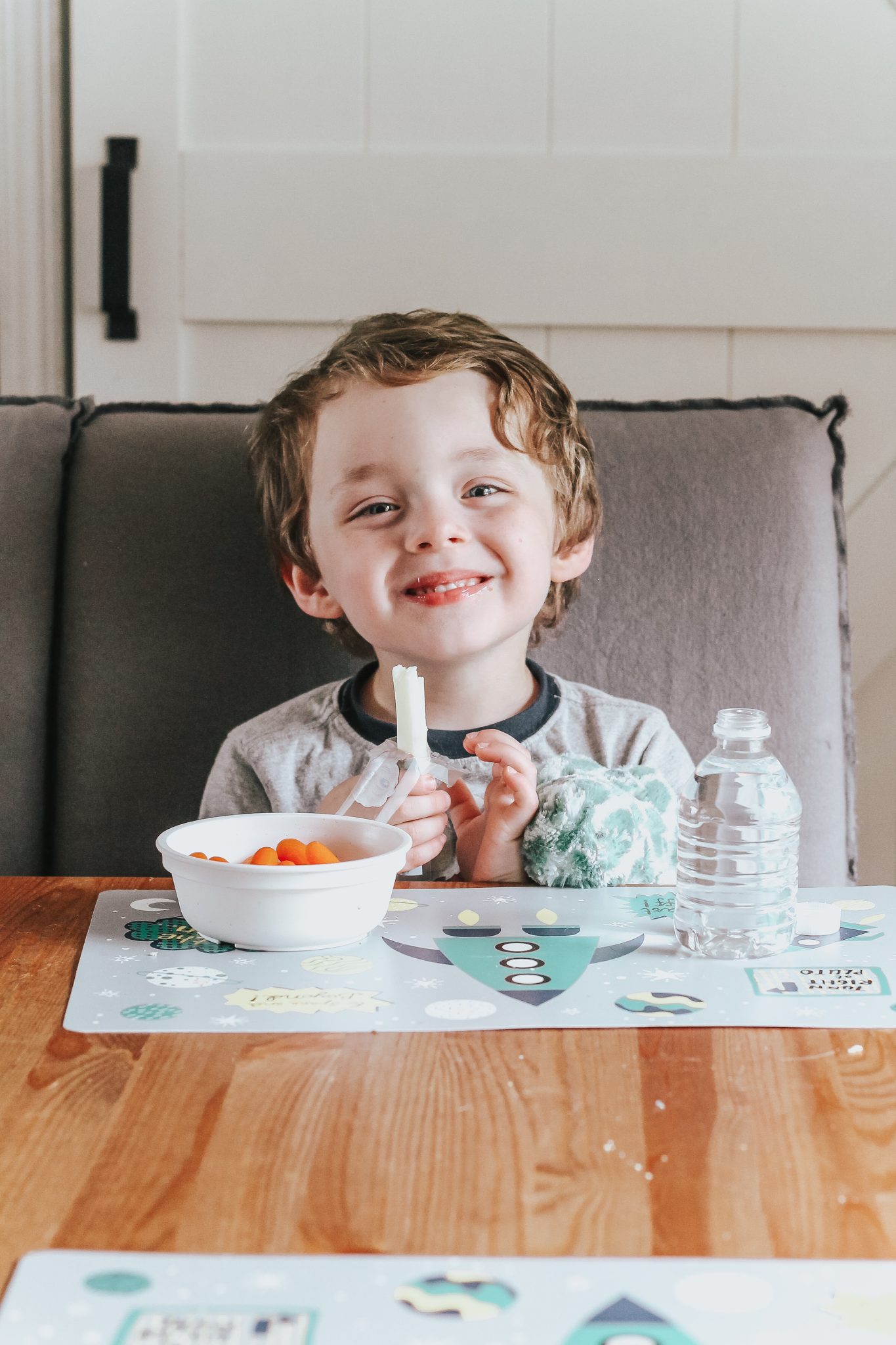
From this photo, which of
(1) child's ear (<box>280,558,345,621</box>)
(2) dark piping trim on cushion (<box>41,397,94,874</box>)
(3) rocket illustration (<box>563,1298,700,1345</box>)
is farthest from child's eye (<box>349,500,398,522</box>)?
(3) rocket illustration (<box>563,1298,700,1345</box>)

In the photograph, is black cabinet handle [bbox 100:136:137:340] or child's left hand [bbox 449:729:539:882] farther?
black cabinet handle [bbox 100:136:137:340]

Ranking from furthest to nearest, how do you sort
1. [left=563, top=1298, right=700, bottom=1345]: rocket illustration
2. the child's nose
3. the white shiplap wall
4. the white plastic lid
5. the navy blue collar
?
1. the white shiplap wall
2. the navy blue collar
3. the child's nose
4. the white plastic lid
5. [left=563, top=1298, right=700, bottom=1345]: rocket illustration

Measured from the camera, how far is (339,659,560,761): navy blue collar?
1.33 metres

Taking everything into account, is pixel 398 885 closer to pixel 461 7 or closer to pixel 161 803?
pixel 161 803

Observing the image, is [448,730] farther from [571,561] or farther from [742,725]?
[742,725]

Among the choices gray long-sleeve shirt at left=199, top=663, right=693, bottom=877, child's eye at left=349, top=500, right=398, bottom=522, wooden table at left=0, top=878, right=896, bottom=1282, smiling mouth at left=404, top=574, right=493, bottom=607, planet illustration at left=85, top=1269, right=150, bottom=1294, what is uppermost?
child's eye at left=349, top=500, right=398, bottom=522

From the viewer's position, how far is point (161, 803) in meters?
1.42

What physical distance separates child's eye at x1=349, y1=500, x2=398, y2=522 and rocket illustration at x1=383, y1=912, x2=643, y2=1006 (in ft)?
1.75

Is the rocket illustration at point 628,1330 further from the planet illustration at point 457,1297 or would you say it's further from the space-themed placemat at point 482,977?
the space-themed placemat at point 482,977

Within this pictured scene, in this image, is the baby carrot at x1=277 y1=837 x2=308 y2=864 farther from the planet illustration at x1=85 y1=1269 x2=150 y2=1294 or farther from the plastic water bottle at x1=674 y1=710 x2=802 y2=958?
the planet illustration at x1=85 y1=1269 x2=150 y2=1294

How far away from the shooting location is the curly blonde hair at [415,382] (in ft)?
4.24

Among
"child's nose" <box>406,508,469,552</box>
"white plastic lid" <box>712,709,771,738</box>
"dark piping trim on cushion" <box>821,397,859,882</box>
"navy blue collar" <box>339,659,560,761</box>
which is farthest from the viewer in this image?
"dark piping trim on cushion" <box>821,397,859,882</box>

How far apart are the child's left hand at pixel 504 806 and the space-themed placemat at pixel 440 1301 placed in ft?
1.77

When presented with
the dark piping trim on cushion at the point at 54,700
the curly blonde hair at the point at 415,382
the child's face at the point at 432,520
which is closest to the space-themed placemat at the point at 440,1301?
the child's face at the point at 432,520
